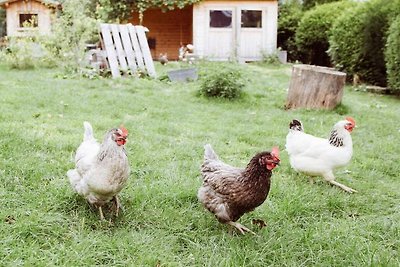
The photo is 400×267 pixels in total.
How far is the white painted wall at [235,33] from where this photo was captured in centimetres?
1883

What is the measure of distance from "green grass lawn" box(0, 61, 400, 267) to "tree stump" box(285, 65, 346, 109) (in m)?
0.45

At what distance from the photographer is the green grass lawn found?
3156 mm

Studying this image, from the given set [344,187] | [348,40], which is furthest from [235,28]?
[344,187]

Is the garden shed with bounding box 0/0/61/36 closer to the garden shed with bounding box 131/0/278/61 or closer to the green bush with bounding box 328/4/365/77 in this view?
the garden shed with bounding box 131/0/278/61

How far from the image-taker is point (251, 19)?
1922cm

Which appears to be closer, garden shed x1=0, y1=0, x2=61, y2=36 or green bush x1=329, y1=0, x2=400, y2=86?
green bush x1=329, y1=0, x2=400, y2=86

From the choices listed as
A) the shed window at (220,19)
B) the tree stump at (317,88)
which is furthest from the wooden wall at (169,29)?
the tree stump at (317,88)

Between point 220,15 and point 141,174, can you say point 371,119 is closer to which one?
point 141,174

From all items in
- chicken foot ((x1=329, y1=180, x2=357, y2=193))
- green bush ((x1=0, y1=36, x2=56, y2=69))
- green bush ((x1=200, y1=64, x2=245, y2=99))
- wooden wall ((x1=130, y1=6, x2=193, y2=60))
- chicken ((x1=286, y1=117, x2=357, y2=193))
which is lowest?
chicken foot ((x1=329, y1=180, x2=357, y2=193))

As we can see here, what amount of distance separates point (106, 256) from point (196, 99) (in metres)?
6.39

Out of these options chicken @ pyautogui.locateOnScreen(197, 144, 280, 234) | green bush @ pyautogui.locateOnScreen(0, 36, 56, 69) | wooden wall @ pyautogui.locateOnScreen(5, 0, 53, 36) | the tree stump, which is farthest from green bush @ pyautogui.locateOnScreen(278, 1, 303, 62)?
chicken @ pyautogui.locateOnScreen(197, 144, 280, 234)

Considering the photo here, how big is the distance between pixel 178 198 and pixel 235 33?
15.5 meters

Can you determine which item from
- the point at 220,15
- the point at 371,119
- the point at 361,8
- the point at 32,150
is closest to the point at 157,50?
the point at 220,15

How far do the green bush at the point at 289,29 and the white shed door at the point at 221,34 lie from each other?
259 cm
